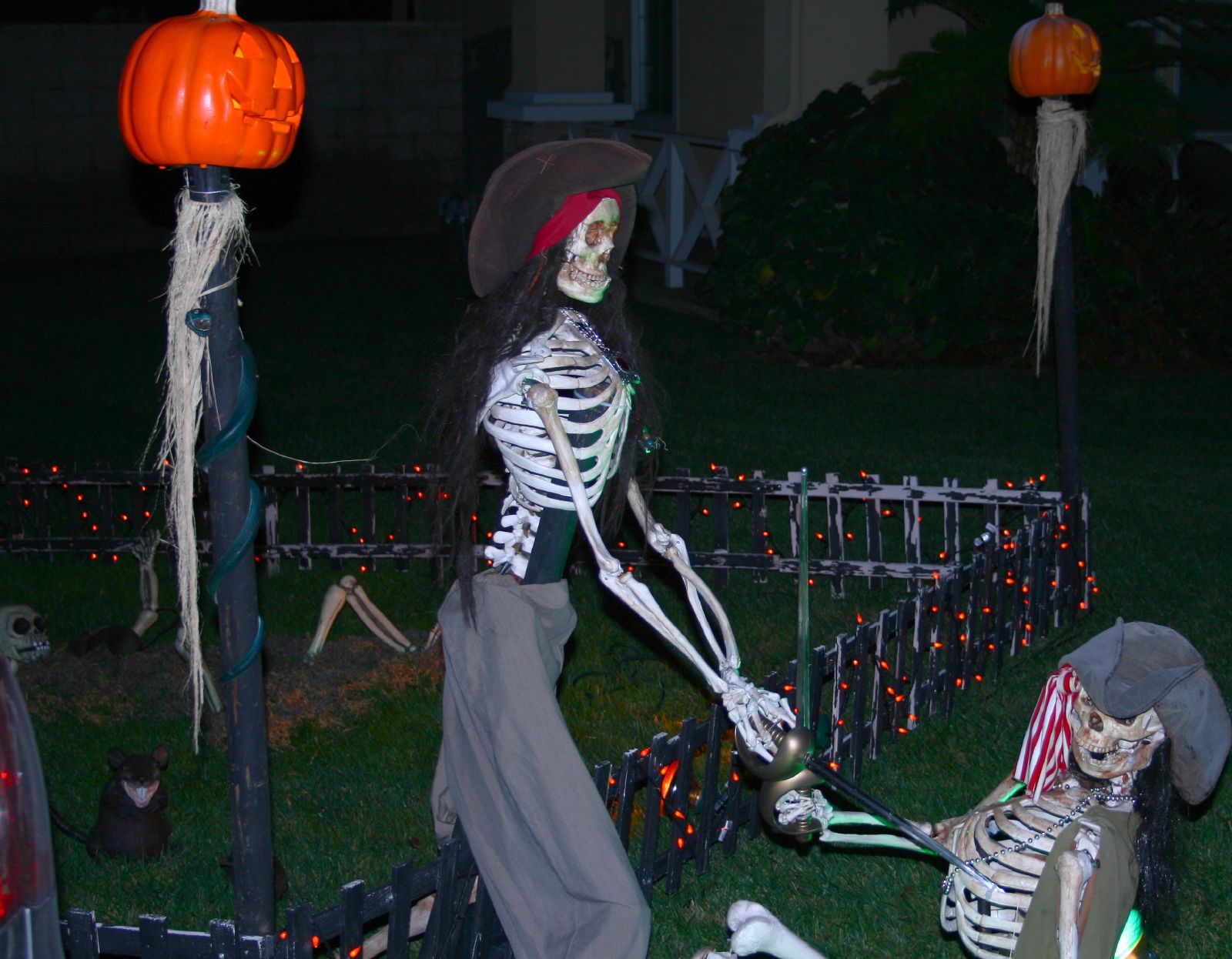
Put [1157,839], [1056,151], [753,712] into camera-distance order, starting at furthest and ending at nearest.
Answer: [1056,151] < [753,712] < [1157,839]

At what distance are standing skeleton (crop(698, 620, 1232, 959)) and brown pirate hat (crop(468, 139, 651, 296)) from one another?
5.59ft

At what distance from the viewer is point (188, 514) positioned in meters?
3.42

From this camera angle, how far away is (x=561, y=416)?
415 cm

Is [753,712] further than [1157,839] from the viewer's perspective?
Yes

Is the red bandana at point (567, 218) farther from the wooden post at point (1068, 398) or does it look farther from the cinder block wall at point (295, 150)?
the cinder block wall at point (295, 150)

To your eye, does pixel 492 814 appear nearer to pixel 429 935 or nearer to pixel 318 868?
pixel 429 935

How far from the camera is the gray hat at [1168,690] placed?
3.61m

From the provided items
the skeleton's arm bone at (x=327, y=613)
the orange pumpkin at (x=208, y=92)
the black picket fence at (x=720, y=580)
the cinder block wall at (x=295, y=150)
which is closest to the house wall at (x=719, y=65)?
the cinder block wall at (x=295, y=150)

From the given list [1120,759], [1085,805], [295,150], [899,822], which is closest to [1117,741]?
[1120,759]

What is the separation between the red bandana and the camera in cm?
418

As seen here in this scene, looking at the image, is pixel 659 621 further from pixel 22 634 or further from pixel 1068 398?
pixel 22 634

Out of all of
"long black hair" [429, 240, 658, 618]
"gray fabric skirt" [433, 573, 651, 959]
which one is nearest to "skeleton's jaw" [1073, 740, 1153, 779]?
"gray fabric skirt" [433, 573, 651, 959]

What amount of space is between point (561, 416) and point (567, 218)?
22.6 inches

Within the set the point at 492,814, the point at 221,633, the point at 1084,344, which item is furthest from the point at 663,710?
the point at 1084,344
